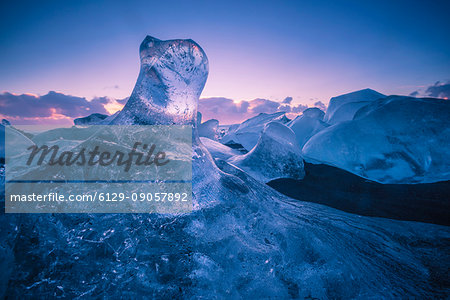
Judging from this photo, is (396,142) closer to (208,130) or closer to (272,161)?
(272,161)

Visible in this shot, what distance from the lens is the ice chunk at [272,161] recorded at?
266 cm

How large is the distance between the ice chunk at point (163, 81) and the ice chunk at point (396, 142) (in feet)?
7.97

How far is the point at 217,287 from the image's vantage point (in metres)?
0.93

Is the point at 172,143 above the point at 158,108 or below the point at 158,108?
below

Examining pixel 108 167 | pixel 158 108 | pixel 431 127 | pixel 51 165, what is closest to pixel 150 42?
pixel 158 108

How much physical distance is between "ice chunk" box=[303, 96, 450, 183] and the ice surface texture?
118 cm

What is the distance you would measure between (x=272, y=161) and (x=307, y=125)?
8.78ft

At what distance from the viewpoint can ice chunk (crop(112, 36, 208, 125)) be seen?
1.43 meters

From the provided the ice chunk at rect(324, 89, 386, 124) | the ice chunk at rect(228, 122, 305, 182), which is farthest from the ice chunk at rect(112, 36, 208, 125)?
the ice chunk at rect(324, 89, 386, 124)

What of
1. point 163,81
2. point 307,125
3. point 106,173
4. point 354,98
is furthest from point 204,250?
point 354,98

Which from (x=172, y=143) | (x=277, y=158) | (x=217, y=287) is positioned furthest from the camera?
(x=277, y=158)

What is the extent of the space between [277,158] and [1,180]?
9.17 ft

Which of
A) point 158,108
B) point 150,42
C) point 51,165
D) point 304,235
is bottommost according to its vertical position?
point 304,235

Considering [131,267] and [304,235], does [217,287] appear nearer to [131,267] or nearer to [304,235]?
[131,267]
